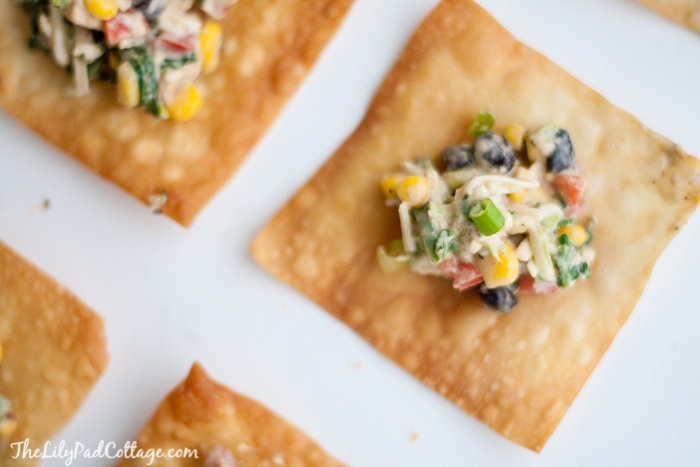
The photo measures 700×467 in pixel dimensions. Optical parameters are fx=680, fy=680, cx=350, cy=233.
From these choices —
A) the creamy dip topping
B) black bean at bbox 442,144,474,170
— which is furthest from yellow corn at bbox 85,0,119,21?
black bean at bbox 442,144,474,170

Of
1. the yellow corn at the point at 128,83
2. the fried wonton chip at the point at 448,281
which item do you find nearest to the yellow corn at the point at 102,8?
the yellow corn at the point at 128,83

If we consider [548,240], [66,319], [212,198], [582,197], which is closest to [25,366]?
[66,319]

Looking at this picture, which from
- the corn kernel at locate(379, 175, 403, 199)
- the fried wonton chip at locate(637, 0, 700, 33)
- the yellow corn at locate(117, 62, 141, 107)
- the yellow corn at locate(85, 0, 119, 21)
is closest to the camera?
the yellow corn at locate(85, 0, 119, 21)

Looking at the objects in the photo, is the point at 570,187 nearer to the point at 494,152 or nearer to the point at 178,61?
the point at 494,152

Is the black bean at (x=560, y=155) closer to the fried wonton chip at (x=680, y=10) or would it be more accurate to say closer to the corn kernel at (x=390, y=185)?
the corn kernel at (x=390, y=185)

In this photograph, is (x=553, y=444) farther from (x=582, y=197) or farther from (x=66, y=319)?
(x=66, y=319)

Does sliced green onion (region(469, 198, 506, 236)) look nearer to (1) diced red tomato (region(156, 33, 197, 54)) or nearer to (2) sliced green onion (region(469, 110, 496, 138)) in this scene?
(2) sliced green onion (region(469, 110, 496, 138))
